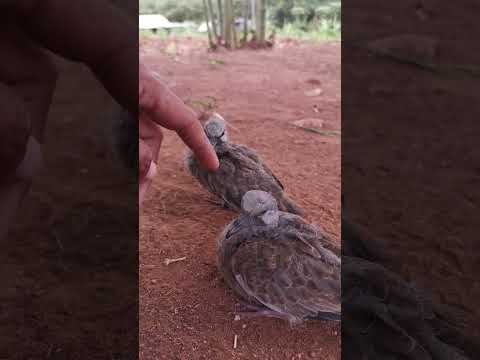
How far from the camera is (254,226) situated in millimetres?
1226

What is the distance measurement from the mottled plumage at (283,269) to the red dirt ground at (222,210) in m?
0.04

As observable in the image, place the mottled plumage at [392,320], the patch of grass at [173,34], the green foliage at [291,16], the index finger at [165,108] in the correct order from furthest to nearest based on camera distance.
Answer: the patch of grass at [173,34] → the green foliage at [291,16] → the mottled plumage at [392,320] → the index finger at [165,108]

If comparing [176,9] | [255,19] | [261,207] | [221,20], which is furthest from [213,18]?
[261,207]

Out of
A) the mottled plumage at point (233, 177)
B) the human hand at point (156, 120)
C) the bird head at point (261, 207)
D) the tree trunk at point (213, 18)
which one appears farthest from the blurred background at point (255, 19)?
the human hand at point (156, 120)

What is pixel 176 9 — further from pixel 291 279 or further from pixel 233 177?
pixel 291 279

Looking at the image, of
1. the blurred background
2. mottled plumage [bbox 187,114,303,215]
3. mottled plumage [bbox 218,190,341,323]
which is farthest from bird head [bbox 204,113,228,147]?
the blurred background

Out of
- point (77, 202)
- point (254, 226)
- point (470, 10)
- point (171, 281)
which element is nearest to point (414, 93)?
point (470, 10)

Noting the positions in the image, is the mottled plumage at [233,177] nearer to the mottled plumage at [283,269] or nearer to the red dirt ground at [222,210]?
the red dirt ground at [222,210]

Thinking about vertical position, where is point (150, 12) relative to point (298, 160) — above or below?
above

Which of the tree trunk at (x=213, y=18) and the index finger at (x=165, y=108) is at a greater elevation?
the index finger at (x=165, y=108)

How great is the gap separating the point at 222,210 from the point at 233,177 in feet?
0.39

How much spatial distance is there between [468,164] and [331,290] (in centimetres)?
88

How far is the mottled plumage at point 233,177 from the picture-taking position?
1.50 m

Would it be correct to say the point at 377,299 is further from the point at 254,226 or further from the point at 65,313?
the point at 65,313
